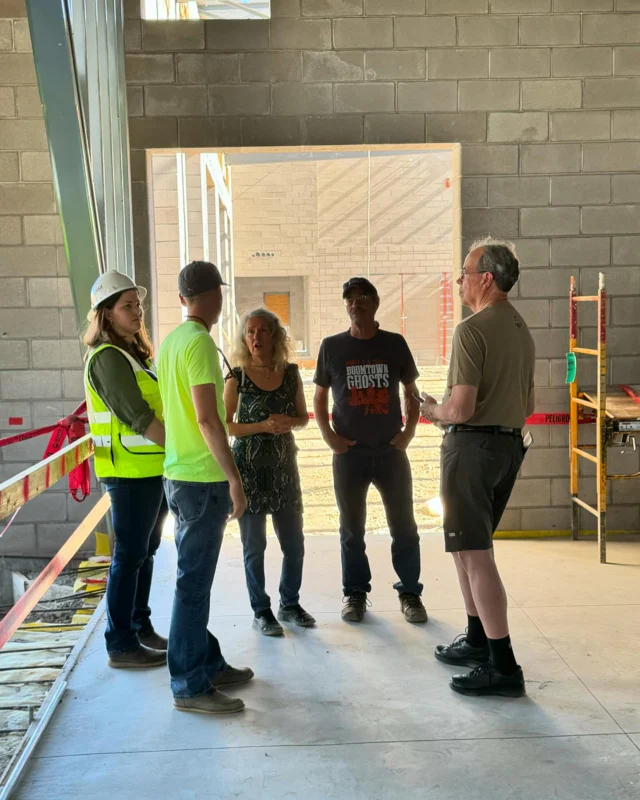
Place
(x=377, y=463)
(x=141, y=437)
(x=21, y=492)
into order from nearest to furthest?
(x=21, y=492), (x=141, y=437), (x=377, y=463)

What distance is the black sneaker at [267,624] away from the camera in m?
3.47

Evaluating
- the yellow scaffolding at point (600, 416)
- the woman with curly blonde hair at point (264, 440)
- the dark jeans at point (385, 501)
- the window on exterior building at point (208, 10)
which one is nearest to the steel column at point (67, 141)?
the woman with curly blonde hair at point (264, 440)

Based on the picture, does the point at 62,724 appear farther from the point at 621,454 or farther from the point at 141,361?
the point at 621,454


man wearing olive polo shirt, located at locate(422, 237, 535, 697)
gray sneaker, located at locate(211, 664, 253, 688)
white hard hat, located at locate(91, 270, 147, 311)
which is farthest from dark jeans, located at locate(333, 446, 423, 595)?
white hard hat, located at locate(91, 270, 147, 311)

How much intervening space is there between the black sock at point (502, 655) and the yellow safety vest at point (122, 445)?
1.38 meters

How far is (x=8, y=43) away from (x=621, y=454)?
4.73 meters

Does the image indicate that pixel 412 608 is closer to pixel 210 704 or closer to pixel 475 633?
pixel 475 633

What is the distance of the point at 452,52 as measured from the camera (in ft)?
16.1

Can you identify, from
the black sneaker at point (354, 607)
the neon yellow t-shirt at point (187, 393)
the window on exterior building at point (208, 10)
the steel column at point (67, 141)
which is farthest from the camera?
the window on exterior building at point (208, 10)

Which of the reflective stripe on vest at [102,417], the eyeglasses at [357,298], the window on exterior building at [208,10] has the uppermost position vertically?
the window on exterior building at [208,10]

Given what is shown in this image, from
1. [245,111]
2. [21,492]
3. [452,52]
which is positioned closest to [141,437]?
[21,492]

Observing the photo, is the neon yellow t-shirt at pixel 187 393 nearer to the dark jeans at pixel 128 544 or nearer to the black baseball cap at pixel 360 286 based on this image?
the dark jeans at pixel 128 544

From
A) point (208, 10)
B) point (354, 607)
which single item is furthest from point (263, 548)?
point (208, 10)

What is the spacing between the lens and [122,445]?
2.97 meters
